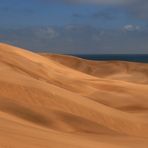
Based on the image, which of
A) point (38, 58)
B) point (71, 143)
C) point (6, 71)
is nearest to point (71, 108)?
point (6, 71)

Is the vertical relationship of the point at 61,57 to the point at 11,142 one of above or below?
above

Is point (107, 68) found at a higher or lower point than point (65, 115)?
higher

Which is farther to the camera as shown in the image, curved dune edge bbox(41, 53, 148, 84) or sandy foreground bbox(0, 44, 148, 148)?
curved dune edge bbox(41, 53, 148, 84)

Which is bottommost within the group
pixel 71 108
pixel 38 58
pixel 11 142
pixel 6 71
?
pixel 11 142

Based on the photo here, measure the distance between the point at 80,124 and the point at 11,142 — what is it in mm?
5718

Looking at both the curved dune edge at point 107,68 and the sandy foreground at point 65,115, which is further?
the curved dune edge at point 107,68

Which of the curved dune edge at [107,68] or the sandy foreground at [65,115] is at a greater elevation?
the curved dune edge at [107,68]

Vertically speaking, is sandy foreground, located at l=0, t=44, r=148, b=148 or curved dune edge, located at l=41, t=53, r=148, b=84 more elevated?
curved dune edge, located at l=41, t=53, r=148, b=84

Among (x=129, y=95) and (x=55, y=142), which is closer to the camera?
(x=55, y=142)

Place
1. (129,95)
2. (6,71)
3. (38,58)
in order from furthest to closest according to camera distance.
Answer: (38,58) → (129,95) → (6,71)

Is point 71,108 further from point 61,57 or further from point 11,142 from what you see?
point 61,57

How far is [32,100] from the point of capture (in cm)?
1502

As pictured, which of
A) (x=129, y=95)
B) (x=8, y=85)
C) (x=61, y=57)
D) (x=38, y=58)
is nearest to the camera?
(x=8, y=85)

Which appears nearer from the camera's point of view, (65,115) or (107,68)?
(65,115)
